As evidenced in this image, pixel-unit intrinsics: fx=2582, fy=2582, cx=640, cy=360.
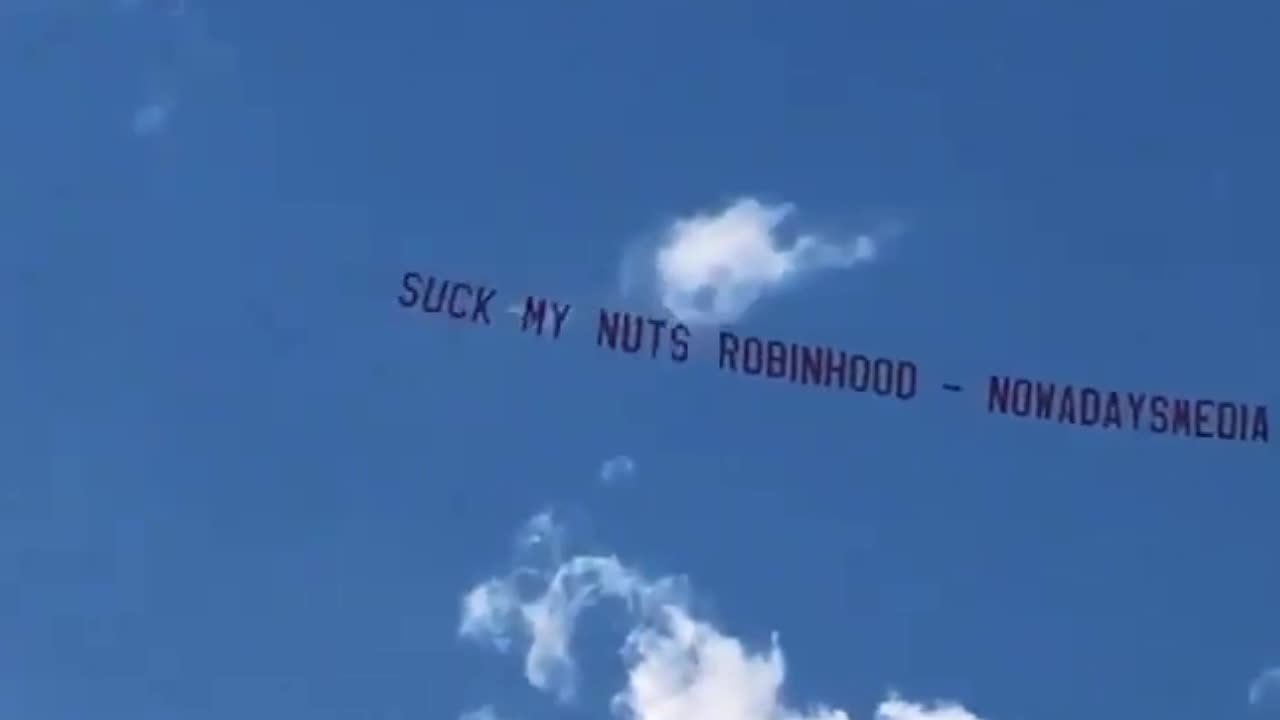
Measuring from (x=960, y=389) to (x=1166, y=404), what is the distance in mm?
3668

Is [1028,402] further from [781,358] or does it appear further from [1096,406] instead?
[781,358]

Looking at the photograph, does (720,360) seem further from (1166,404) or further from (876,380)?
(1166,404)

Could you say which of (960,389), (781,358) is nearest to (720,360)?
(781,358)

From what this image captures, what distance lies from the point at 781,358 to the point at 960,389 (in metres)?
3.15

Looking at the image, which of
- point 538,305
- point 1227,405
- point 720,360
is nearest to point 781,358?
point 720,360

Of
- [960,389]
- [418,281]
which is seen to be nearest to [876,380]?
[960,389]

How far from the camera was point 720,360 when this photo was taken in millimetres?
44625

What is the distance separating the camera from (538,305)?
44.8 metres

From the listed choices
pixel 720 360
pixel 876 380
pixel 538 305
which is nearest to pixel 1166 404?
pixel 876 380

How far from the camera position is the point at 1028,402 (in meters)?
45.1

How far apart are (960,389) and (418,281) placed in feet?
31.4

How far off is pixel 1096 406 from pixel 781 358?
18.3 ft

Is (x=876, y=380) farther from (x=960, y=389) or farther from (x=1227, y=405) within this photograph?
(x=1227, y=405)

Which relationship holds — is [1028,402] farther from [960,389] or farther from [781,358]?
[781,358]
